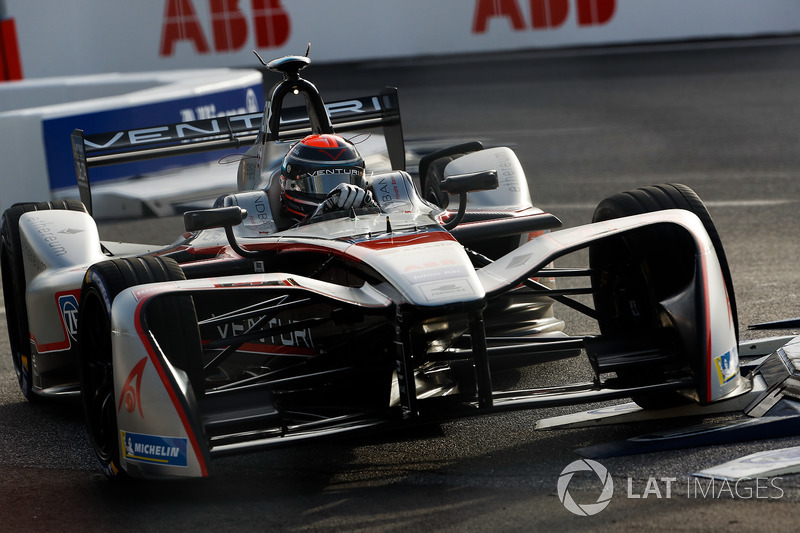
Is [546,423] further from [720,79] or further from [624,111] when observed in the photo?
[720,79]

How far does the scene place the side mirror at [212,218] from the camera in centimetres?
518

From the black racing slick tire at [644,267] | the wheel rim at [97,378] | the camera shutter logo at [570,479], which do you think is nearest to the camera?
the camera shutter logo at [570,479]

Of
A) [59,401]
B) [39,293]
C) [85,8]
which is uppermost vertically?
[85,8]

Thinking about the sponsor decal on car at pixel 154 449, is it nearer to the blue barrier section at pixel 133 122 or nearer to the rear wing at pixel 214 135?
the rear wing at pixel 214 135

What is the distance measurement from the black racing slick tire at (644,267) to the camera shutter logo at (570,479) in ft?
1.77

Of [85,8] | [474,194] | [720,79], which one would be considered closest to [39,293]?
[474,194]

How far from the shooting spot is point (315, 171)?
5.96 m

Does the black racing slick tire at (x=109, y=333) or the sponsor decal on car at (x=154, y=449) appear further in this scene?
the black racing slick tire at (x=109, y=333)

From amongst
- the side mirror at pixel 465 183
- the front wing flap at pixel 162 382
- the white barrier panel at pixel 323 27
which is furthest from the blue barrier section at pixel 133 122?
the white barrier panel at pixel 323 27

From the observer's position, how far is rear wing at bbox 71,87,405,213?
712cm

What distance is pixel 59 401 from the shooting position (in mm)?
6301

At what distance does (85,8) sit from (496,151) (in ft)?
51.0

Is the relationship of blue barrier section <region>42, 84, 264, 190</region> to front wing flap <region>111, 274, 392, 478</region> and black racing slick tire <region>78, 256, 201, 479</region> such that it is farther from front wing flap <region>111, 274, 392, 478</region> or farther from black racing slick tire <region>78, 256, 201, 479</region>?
front wing flap <region>111, 274, 392, 478</region>

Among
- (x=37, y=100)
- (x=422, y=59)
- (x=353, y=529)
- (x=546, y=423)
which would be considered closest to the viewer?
(x=353, y=529)
